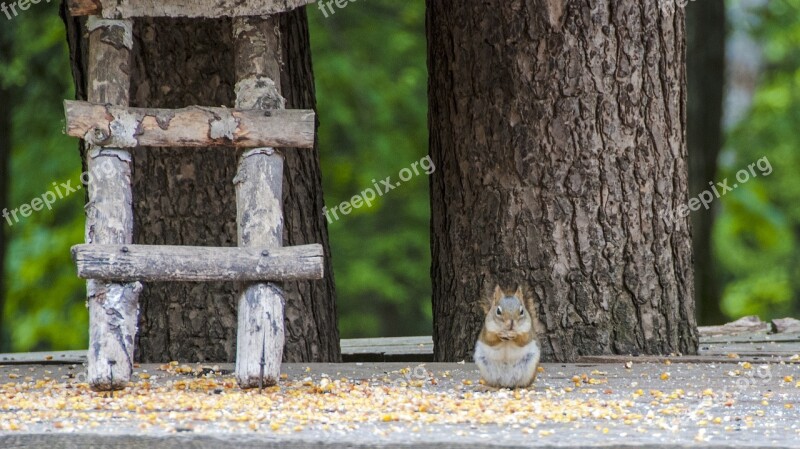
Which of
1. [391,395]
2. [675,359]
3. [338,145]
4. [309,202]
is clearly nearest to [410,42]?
[338,145]

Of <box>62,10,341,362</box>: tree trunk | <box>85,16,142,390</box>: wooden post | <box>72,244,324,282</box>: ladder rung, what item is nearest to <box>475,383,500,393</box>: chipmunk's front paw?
<box>72,244,324,282</box>: ladder rung

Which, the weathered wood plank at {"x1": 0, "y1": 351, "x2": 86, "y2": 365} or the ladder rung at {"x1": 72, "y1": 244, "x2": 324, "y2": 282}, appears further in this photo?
the weathered wood plank at {"x1": 0, "y1": 351, "x2": 86, "y2": 365}

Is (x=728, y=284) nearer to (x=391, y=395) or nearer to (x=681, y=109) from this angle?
(x=681, y=109)

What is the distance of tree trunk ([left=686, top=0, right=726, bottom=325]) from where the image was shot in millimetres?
9578

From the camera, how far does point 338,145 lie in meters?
10.5

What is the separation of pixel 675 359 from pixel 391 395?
1.59 meters

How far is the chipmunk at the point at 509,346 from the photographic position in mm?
4117

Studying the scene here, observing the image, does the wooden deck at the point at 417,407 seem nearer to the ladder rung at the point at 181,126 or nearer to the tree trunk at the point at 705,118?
the ladder rung at the point at 181,126

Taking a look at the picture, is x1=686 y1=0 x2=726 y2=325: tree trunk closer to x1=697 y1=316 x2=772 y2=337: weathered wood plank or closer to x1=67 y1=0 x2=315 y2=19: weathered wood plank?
x1=697 y1=316 x2=772 y2=337: weathered wood plank

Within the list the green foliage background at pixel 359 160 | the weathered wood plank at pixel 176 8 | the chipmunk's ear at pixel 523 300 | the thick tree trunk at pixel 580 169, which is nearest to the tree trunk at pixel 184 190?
the weathered wood plank at pixel 176 8

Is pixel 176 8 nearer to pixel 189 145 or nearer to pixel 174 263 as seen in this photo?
pixel 189 145

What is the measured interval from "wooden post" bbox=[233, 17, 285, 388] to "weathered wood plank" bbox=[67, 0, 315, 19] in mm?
51

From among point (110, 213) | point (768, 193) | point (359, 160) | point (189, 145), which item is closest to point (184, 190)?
point (189, 145)

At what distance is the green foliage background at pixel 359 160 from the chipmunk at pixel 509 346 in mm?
5548
